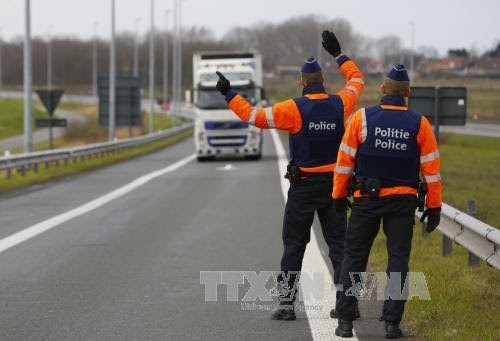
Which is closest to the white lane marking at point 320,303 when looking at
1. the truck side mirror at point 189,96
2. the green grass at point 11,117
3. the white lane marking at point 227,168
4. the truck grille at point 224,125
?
the white lane marking at point 227,168

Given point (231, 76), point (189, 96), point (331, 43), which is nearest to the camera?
point (331, 43)

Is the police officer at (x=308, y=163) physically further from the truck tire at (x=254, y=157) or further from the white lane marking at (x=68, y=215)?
the truck tire at (x=254, y=157)

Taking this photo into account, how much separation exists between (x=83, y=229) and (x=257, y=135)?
19.9 meters

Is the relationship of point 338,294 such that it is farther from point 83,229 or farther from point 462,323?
point 83,229

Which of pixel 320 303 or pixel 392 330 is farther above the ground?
pixel 392 330

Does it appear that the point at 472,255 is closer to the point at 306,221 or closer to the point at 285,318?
the point at 306,221

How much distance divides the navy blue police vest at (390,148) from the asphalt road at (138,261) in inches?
44.0

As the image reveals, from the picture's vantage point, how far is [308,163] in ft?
23.6

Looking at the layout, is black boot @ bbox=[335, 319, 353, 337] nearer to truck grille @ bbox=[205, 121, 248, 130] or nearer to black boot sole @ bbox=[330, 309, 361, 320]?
black boot sole @ bbox=[330, 309, 361, 320]

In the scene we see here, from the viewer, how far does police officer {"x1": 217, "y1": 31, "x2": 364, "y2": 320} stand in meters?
7.14

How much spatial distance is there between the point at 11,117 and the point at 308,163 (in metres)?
87.4

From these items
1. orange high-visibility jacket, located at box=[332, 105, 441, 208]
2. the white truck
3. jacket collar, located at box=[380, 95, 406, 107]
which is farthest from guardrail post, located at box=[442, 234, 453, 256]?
the white truck

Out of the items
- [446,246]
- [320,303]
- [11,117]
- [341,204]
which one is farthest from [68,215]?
[11,117]

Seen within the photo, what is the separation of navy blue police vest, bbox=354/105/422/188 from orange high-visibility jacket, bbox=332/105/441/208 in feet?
0.11
